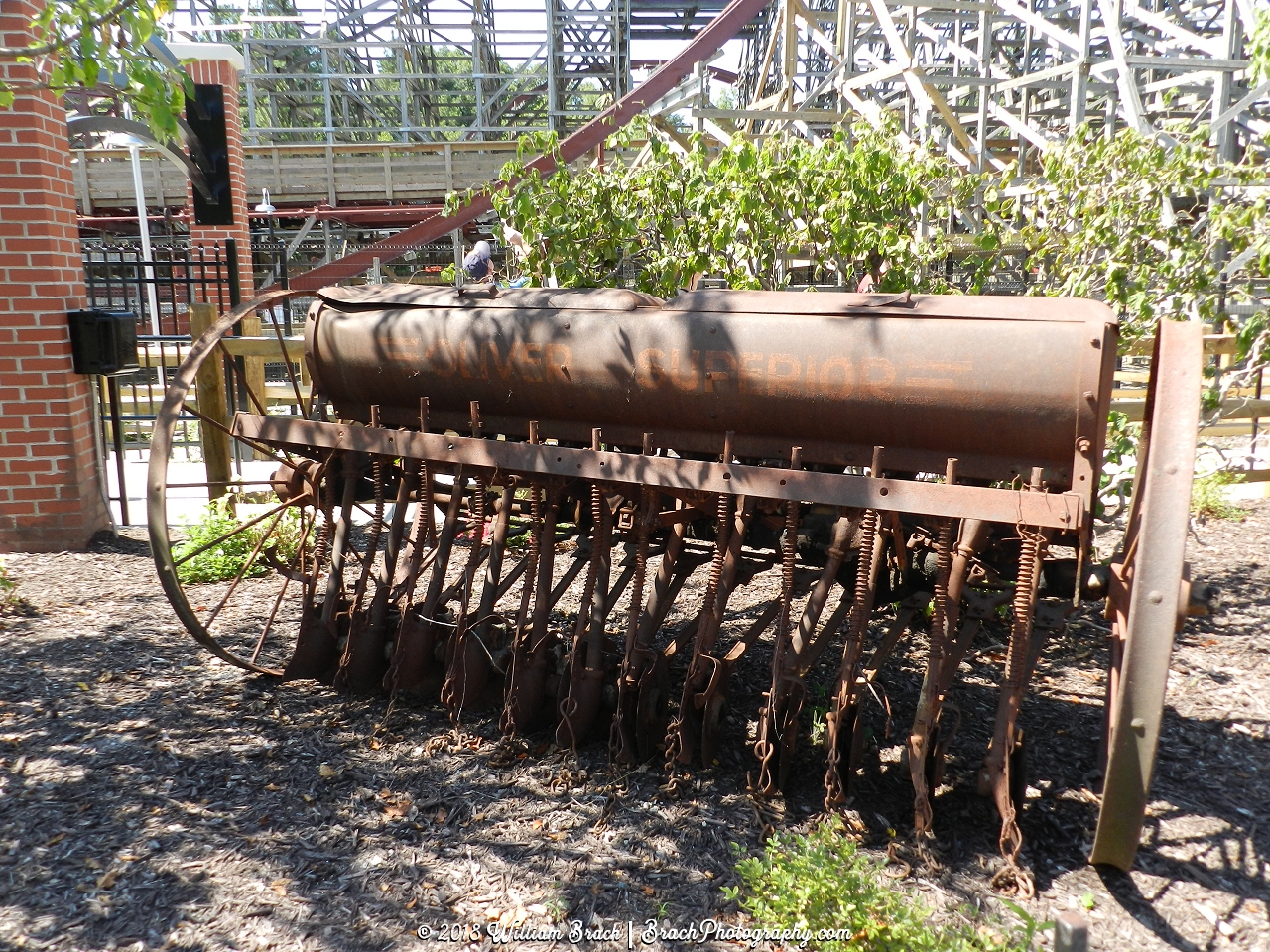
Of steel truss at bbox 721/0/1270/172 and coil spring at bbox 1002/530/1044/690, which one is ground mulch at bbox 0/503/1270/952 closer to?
coil spring at bbox 1002/530/1044/690

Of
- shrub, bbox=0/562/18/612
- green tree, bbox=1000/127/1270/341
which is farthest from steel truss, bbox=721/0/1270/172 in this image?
shrub, bbox=0/562/18/612

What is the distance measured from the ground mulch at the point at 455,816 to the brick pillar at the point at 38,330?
171 cm

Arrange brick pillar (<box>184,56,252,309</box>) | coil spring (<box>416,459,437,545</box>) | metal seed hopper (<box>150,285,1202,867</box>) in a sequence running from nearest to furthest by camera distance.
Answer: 1. metal seed hopper (<box>150,285,1202,867</box>)
2. coil spring (<box>416,459,437,545</box>)
3. brick pillar (<box>184,56,252,309</box>)

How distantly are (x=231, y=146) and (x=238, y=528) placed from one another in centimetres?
692

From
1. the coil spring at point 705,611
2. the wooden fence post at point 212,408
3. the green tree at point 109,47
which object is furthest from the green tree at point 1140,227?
the wooden fence post at point 212,408

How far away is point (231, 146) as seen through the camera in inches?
396

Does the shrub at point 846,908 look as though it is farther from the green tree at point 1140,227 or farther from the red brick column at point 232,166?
the red brick column at point 232,166

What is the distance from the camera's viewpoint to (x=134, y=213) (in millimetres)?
16172

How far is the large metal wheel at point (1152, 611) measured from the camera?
234cm

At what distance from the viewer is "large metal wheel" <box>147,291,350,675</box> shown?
3.63 m

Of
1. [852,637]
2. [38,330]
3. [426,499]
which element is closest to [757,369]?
[852,637]

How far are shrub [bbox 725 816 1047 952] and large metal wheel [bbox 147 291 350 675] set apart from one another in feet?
7.18

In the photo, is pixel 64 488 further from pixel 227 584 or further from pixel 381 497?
pixel 381 497

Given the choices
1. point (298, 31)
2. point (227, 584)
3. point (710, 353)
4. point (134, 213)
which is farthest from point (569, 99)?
point (710, 353)
